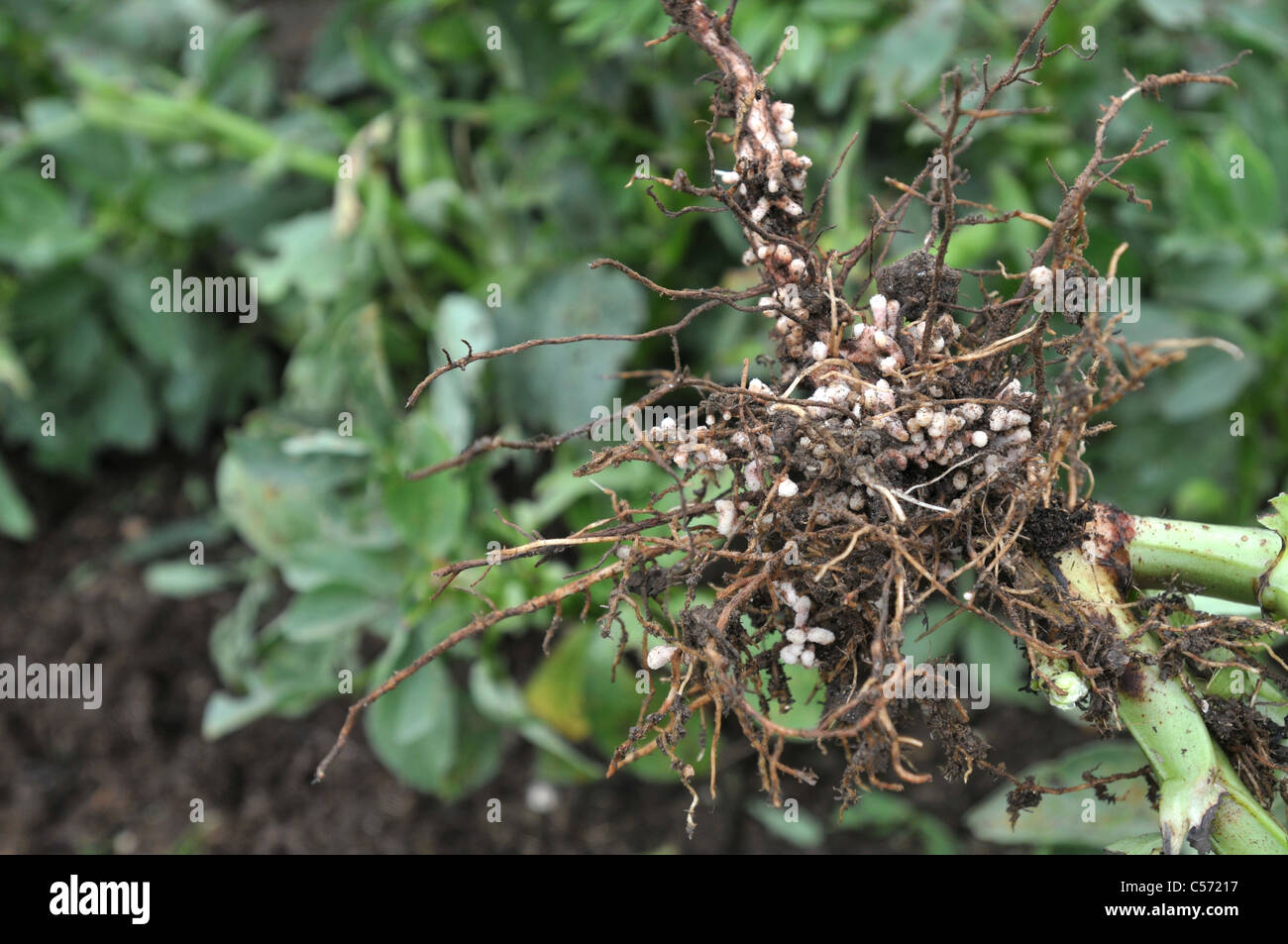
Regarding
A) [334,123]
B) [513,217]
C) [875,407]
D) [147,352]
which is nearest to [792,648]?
[875,407]

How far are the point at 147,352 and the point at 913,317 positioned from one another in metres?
1.69

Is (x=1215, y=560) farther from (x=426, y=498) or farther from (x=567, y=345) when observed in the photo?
(x=567, y=345)

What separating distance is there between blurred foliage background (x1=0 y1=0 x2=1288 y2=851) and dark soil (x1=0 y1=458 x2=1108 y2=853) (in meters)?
0.07

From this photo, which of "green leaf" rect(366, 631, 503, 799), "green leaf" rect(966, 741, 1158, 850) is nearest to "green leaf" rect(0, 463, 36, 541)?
"green leaf" rect(366, 631, 503, 799)

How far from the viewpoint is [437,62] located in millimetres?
1896

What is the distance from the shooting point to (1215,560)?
71cm

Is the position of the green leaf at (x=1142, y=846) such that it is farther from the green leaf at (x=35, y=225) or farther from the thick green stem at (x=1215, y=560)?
the green leaf at (x=35, y=225)

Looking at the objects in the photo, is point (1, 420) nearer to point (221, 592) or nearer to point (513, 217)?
point (221, 592)

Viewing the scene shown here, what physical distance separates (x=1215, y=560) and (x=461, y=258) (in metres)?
1.40

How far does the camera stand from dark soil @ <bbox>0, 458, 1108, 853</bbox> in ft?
5.32

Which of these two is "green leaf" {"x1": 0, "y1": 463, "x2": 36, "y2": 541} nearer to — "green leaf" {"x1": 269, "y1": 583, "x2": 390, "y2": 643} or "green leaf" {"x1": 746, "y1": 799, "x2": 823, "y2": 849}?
"green leaf" {"x1": 269, "y1": 583, "x2": 390, "y2": 643}

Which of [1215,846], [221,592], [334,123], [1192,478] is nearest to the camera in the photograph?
[1215,846]

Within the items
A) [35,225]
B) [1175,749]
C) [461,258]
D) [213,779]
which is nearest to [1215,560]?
[1175,749]

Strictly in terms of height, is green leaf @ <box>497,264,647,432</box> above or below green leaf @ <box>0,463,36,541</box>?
above
